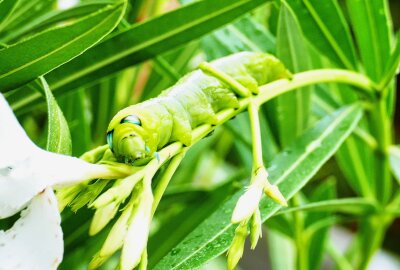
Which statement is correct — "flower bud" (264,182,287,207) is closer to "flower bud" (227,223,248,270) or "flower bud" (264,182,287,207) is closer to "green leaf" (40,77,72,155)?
"flower bud" (227,223,248,270)

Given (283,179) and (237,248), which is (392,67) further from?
(237,248)

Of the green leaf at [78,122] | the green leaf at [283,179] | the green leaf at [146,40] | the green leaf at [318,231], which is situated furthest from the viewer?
the green leaf at [318,231]

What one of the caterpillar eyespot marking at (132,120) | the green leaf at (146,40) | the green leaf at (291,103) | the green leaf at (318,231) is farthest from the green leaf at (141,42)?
the green leaf at (318,231)

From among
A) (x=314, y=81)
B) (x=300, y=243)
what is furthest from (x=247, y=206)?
(x=300, y=243)

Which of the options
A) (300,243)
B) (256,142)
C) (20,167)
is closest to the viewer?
(20,167)

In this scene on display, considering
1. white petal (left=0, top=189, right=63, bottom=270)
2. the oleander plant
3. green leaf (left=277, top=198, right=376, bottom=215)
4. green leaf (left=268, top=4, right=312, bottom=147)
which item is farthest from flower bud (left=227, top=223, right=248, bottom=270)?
green leaf (left=268, top=4, right=312, bottom=147)

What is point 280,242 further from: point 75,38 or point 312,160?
point 75,38

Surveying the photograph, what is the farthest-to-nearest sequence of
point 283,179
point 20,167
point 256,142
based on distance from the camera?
1. point 283,179
2. point 256,142
3. point 20,167

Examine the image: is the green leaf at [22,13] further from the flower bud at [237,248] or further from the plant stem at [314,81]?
the flower bud at [237,248]
